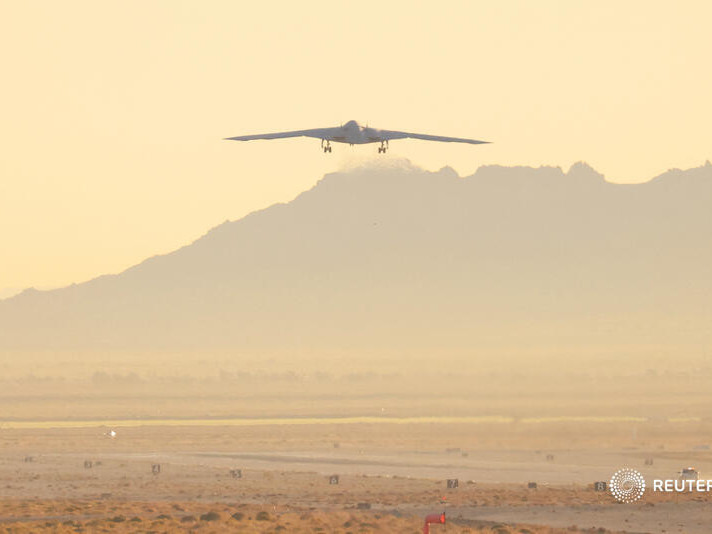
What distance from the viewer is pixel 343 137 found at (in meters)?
120

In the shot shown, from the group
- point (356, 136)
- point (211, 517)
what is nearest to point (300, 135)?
point (356, 136)

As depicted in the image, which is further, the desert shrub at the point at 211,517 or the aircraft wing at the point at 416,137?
the desert shrub at the point at 211,517

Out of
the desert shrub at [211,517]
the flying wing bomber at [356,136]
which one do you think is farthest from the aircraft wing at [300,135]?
the desert shrub at [211,517]

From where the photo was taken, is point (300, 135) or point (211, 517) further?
point (211, 517)

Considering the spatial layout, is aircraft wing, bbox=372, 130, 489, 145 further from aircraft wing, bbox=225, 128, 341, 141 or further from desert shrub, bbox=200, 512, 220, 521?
desert shrub, bbox=200, 512, 220, 521

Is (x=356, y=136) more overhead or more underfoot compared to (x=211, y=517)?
more overhead

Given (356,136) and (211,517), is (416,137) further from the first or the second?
(211,517)

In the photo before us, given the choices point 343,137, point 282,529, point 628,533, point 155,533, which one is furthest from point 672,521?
point 343,137

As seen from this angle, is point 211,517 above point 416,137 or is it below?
below

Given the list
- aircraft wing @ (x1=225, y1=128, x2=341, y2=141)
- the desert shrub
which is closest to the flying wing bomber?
aircraft wing @ (x1=225, y1=128, x2=341, y2=141)

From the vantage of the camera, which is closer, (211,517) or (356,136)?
(356,136)

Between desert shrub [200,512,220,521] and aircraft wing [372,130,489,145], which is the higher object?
aircraft wing [372,130,489,145]

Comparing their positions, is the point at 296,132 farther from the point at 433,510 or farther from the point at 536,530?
the point at 433,510

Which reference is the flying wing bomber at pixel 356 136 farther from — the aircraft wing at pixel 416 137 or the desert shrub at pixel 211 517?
the desert shrub at pixel 211 517
